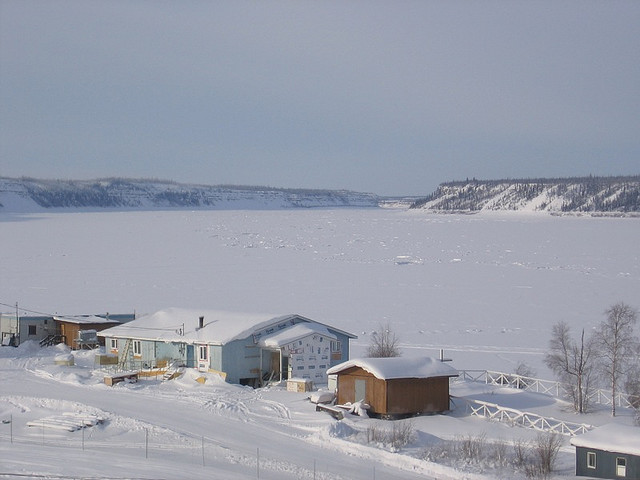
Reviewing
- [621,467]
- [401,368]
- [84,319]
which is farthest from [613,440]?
[84,319]

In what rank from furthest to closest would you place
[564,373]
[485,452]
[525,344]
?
[525,344]
[564,373]
[485,452]

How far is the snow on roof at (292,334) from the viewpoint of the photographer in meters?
29.2

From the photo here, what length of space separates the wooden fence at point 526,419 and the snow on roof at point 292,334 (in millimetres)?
7040

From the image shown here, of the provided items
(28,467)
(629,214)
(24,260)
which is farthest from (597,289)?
(629,214)

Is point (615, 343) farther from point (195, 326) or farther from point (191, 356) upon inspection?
point (195, 326)

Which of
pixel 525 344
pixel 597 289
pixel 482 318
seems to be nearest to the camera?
pixel 525 344

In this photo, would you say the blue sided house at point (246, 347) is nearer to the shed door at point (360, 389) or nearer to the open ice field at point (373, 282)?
the shed door at point (360, 389)

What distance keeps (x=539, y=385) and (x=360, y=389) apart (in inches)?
273

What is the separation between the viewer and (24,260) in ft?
237

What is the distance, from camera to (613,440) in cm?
1756

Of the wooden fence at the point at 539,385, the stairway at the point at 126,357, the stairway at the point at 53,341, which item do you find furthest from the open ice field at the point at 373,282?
the stairway at the point at 126,357

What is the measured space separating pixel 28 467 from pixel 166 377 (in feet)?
39.6

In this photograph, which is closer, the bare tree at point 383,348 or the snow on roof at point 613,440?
the snow on roof at point 613,440

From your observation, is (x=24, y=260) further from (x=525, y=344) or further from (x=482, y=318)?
(x=525, y=344)
